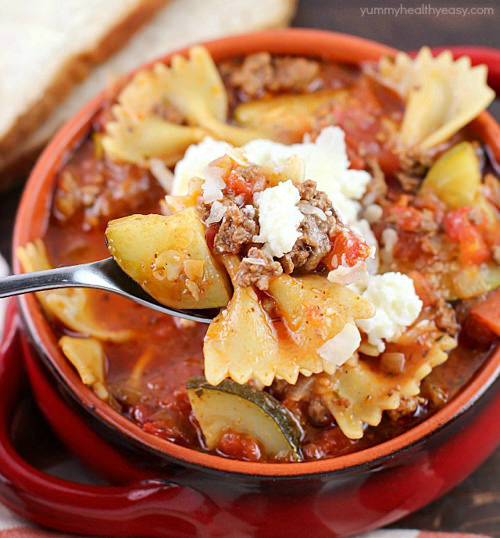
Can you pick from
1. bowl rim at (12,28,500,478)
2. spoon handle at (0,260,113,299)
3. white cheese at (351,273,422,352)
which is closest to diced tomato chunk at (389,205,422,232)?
white cheese at (351,273,422,352)

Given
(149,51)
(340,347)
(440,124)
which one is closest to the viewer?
(340,347)

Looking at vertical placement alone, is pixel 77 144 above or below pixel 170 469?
above

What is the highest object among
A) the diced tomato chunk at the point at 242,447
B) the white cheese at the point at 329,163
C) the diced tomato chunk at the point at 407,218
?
the white cheese at the point at 329,163

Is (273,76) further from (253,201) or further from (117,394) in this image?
(117,394)

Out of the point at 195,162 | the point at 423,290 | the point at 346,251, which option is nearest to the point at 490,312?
the point at 423,290

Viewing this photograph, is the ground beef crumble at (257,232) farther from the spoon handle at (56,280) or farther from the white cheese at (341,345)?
the spoon handle at (56,280)

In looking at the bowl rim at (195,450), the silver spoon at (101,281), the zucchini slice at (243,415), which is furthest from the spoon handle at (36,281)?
the zucchini slice at (243,415)

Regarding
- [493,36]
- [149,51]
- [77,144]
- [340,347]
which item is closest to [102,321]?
[77,144]
